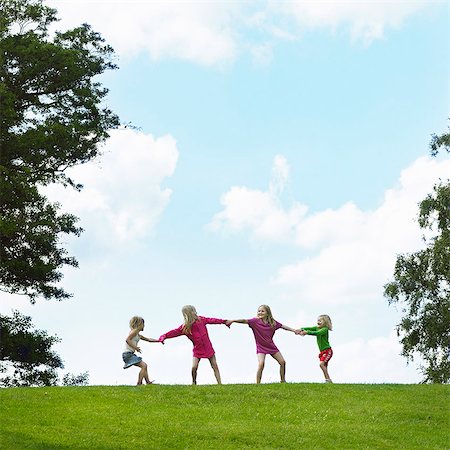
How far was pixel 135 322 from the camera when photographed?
2425 centimetres

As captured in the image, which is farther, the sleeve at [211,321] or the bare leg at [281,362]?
the bare leg at [281,362]

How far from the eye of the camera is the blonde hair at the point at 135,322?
24203mm

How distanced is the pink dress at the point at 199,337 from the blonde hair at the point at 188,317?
10 centimetres

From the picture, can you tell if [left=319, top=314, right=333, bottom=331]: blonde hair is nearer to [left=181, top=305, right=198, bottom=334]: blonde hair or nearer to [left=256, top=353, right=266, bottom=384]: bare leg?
[left=256, top=353, right=266, bottom=384]: bare leg

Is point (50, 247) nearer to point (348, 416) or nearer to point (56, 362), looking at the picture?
point (56, 362)

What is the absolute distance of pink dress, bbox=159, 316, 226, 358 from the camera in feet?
80.5

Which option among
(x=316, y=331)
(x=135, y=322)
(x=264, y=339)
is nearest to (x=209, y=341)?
(x=264, y=339)

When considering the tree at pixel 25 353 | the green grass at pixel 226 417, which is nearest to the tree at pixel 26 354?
the tree at pixel 25 353

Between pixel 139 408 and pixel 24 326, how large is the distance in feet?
55.6

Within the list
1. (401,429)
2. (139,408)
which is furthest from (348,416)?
(139,408)

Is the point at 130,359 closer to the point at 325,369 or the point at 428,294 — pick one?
the point at 325,369

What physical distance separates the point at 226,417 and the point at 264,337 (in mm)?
4940

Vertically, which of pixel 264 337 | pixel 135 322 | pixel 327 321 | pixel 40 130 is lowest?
pixel 264 337

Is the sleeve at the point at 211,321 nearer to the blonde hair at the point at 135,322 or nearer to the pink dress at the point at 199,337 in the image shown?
the pink dress at the point at 199,337
